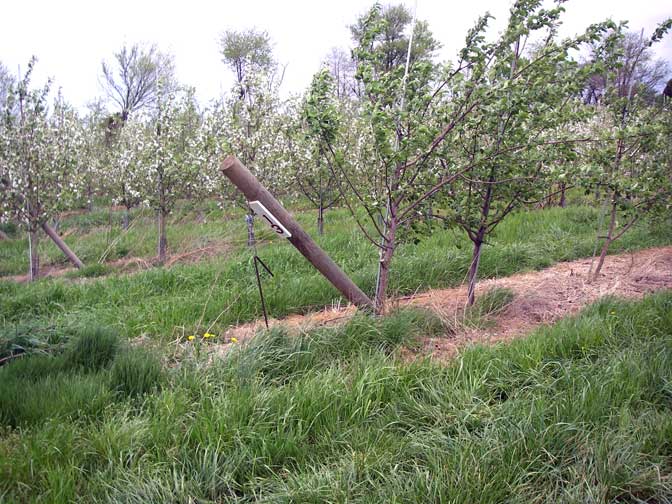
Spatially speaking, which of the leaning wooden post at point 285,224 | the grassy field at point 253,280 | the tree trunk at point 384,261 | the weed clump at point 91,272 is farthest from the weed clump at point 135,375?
the weed clump at point 91,272

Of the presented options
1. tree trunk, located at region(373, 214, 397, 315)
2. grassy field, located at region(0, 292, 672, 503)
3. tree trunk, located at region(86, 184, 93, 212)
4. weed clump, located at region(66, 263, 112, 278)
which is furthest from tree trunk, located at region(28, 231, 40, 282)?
tree trunk, located at region(373, 214, 397, 315)

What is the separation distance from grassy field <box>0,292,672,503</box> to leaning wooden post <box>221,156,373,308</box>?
0.62 meters

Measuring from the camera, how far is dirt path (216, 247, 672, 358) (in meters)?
4.44

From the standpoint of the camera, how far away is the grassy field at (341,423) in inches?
88.4

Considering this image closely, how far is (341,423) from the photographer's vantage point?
9.18ft

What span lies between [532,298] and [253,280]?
3134 millimetres

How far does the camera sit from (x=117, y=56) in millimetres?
31016

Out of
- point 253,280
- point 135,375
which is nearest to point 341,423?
point 135,375

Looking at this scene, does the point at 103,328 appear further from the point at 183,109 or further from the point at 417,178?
the point at 183,109

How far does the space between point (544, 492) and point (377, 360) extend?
1.51 meters

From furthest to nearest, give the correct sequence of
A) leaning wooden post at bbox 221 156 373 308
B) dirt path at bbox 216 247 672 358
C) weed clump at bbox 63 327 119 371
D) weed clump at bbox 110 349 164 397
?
1. dirt path at bbox 216 247 672 358
2. leaning wooden post at bbox 221 156 373 308
3. weed clump at bbox 63 327 119 371
4. weed clump at bbox 110 349 164 397

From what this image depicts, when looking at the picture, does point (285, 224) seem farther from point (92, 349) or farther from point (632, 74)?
point (632, 74)

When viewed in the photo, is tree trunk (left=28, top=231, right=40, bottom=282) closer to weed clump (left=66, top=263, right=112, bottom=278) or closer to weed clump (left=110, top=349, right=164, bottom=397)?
weed clump (left=66, top=263, right=112, bottom=278)

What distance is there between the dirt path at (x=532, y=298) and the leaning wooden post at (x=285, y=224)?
26 cm
